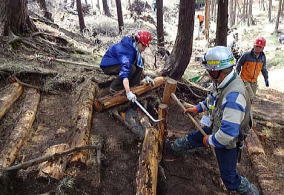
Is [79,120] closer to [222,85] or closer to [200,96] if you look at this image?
[222,85]

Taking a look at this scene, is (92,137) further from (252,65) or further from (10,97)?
(252,65)

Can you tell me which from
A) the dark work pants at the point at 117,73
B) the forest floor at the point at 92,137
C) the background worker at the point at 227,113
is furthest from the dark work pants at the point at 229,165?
the dark work pants at the point at 117,73

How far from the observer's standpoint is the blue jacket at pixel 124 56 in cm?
541

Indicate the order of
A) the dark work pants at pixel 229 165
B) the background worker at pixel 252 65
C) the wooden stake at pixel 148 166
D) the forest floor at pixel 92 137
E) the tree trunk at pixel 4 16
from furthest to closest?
1. the tree trunk at pixel 4 16
2. the background worker at pixel 252 65
3. the dark work pants at pixel 229 165
4. the forest floor at pixel 92 137
5. the wooden stake at pixel 148 166

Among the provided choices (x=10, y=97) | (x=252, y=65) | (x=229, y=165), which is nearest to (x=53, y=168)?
(x=10, y=97)

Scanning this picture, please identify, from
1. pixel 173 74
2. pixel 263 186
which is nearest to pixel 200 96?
pixel 173 74

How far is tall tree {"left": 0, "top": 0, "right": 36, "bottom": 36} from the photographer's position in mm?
7914

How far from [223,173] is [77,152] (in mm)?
2085

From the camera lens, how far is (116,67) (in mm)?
6055

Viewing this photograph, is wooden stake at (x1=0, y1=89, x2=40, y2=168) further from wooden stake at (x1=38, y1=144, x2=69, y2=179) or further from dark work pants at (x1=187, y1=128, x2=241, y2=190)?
dark work pants at (x1=187, y1=128, x2=241, y2=190)

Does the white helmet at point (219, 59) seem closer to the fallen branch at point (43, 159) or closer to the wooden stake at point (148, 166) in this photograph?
the wooden stake at point (148, 166)

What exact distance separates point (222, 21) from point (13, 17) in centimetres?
598

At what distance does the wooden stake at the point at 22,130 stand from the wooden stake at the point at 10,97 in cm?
18

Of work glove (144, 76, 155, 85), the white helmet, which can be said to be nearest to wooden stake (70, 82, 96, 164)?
work glove (144, 76, 155, 85)
